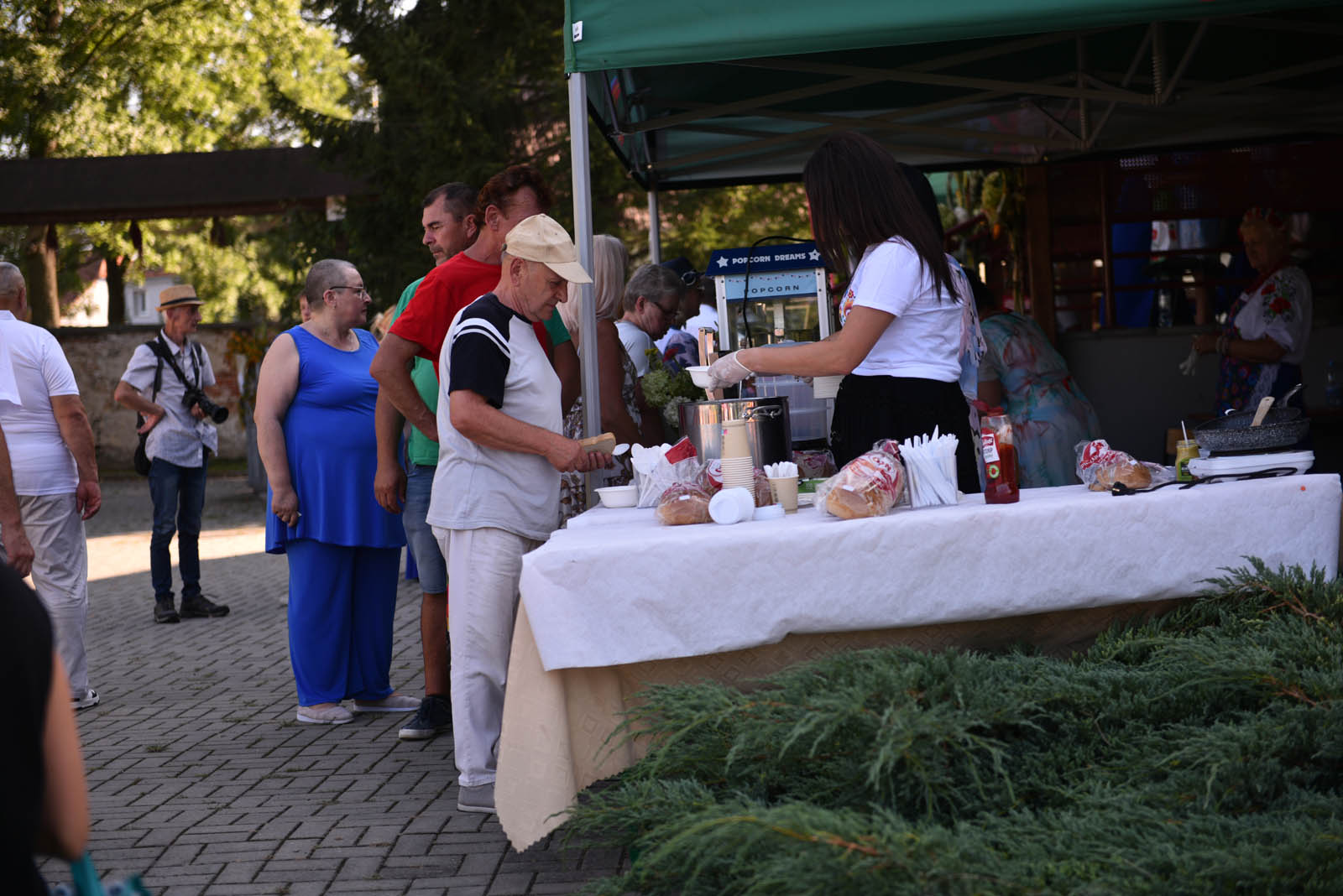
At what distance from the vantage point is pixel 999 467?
3.28 meters

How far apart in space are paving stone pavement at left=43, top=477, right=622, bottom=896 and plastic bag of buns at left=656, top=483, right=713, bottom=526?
2.73ft

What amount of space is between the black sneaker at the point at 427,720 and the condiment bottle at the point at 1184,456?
279 cm

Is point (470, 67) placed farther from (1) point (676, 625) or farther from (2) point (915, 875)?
(2) point (915, 875)

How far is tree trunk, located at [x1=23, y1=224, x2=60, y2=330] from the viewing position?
21.2 m

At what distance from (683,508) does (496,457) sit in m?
0.65

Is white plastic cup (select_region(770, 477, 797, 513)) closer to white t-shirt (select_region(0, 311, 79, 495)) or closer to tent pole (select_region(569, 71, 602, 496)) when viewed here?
tent pole (select_region(569, 71, 602, 496))

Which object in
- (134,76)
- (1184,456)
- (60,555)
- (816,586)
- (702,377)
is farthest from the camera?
(134,76)

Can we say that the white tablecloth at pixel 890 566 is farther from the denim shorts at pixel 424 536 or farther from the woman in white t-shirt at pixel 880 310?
the denim shorts at pixel 424 536

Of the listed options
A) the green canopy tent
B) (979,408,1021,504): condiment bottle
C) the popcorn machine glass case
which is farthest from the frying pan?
the popcorn machine glass case

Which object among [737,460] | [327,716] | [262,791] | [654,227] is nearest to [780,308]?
[737,460]

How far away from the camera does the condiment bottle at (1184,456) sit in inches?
134

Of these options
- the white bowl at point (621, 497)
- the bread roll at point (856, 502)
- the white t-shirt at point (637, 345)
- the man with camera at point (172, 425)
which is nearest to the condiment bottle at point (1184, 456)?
the bread roll at point (856, 502)

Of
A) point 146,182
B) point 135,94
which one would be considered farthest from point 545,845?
point 135,94

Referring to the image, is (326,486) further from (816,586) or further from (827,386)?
(816,586)
